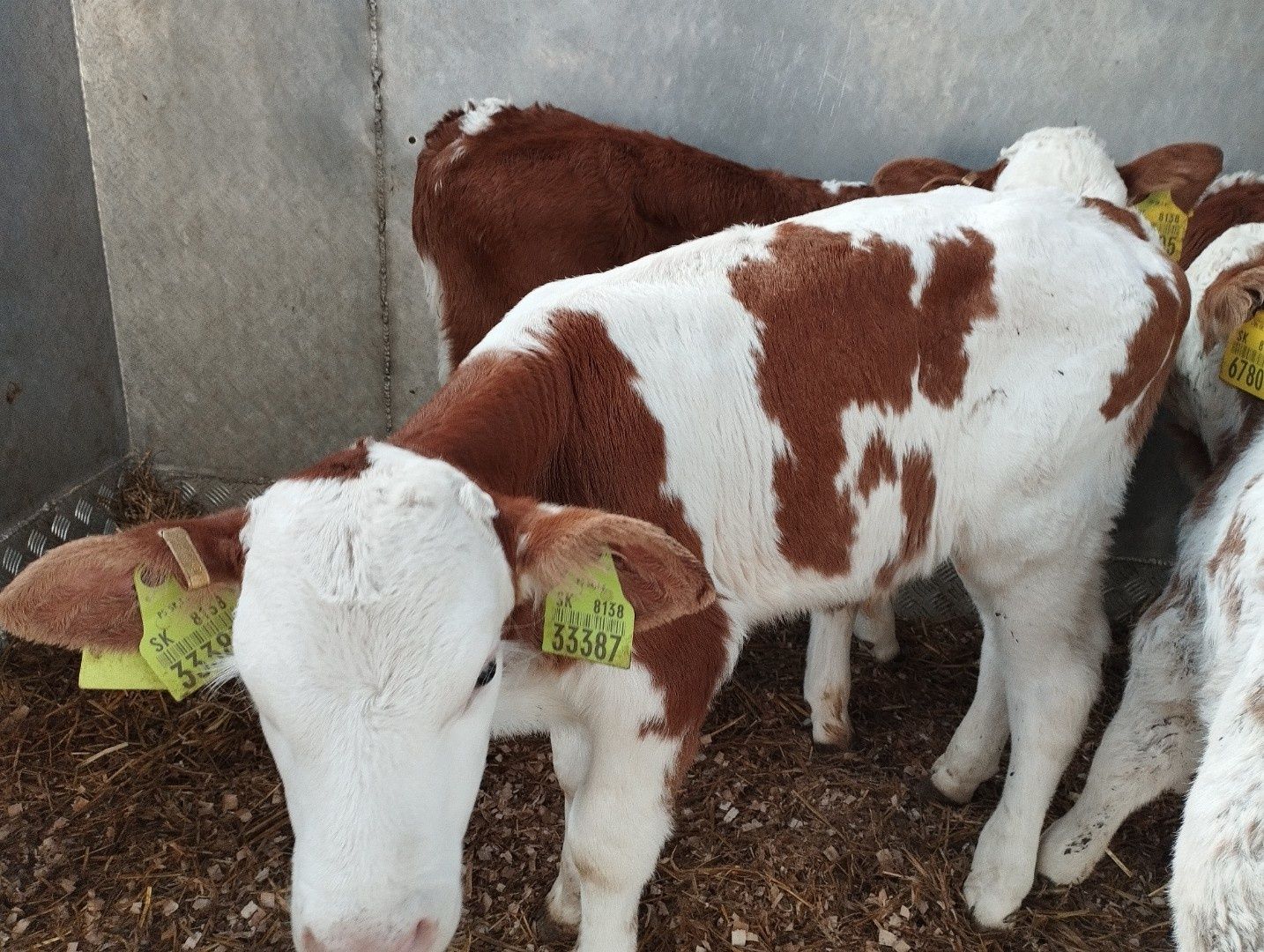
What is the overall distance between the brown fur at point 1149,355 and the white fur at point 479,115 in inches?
88.6

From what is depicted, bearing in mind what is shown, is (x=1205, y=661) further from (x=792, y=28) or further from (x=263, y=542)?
(x=792, y=28)

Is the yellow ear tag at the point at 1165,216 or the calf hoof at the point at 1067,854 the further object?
the yellow ear tag at the point at 1165,216

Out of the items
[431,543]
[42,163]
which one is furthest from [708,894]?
[42,163]

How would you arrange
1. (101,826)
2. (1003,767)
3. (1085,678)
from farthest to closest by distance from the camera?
(1003,767), (101,826), (1085,678)

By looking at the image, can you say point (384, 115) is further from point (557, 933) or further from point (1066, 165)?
point (557, 933)

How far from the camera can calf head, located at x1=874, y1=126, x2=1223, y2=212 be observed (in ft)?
10.4

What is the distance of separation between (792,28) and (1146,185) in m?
1.33

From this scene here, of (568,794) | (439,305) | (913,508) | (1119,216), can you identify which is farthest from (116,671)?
(1119,216)

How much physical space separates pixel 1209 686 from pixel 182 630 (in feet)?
7.05

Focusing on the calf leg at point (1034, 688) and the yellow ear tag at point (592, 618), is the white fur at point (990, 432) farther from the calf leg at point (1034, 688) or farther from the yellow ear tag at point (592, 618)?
the yellow ear tag at point (592, 618)

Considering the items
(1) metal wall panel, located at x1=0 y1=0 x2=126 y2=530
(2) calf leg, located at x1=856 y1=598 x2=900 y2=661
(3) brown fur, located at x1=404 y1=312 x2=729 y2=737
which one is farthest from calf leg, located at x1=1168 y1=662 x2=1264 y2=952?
(1) metal wall panel, located at x1=0 y1=0 x2=126 y2=530

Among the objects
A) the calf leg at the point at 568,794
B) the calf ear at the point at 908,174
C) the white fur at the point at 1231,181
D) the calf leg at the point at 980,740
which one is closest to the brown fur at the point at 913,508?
the calf leg at the point at 980,740

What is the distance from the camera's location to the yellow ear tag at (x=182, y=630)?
164 centimetres

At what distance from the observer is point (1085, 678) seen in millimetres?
2764
